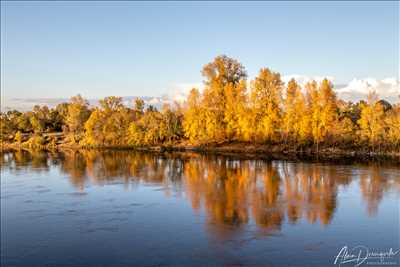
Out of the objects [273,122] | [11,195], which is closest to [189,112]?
[273,122]

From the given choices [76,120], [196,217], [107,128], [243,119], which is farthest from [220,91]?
[196,217]

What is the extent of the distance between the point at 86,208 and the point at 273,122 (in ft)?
126

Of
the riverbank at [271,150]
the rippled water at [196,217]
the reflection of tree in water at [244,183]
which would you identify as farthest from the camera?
the riverbank at [271,150]

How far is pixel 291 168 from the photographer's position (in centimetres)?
3728

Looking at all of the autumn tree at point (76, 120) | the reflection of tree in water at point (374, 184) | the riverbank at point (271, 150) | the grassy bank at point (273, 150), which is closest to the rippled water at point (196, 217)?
the reflection of tree in water at point (374, 184)

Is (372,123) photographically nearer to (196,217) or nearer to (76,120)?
(196,217)

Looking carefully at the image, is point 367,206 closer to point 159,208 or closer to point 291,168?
point 159,208

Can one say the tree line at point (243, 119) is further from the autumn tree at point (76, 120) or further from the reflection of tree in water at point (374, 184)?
the reflection of tree in water at point (374, 184)

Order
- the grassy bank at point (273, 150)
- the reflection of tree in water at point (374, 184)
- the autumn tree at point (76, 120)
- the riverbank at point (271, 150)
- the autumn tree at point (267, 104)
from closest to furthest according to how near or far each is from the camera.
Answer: the reflection of tree in water at point (374, 184) → the riverbank at point (271, 150) → the grassy bank at point (273, 150) → the autumn tree at point (267, 104) → the autumn tree at point (76, 120)

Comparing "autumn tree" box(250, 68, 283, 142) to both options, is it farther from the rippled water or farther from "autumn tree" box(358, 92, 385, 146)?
the rippled water

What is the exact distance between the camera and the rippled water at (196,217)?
14.4 metres

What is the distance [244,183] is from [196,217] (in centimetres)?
1040

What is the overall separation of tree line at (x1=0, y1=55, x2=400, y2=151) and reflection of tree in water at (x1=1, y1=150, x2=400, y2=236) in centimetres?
1264

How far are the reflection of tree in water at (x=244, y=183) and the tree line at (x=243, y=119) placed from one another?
41.5 feet
